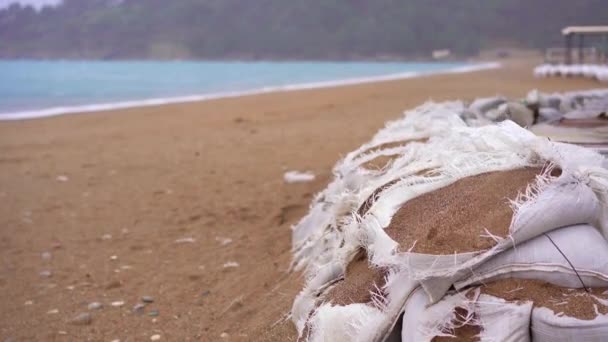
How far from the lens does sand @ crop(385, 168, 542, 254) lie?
184 centimetres

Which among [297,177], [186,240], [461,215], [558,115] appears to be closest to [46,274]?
[186,240]

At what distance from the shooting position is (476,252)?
176 centimetres

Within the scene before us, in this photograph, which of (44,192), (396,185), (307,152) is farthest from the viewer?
(307,152)

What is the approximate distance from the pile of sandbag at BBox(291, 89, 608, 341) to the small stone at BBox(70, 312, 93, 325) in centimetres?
107

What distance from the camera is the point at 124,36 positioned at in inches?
3561

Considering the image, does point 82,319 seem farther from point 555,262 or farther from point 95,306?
point 555,262

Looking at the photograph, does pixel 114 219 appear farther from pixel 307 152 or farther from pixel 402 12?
pixel 402 12

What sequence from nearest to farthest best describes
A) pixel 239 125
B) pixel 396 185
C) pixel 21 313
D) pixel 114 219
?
pixel 396 185
pixel 21 313
pixel 114 219
pixel 239 125

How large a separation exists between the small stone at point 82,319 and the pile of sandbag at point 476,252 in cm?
107

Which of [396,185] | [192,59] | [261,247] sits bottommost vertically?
[192,59]

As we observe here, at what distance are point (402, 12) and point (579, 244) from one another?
8490cm

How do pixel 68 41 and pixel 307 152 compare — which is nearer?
pixel 307 152

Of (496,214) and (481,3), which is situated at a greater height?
(496,214)

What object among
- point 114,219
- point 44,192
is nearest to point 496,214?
point 114,219
